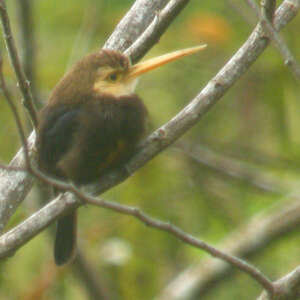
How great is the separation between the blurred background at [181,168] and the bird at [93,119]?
1157 mm

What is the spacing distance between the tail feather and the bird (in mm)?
391

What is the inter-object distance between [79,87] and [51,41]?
9.06ft

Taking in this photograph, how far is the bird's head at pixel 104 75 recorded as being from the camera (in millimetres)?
3369

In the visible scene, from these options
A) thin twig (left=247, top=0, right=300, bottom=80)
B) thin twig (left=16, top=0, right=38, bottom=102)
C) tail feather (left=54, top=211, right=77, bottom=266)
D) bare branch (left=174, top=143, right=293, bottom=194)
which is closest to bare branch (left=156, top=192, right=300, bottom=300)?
bare branch (left=174, top=143, right=293, bottom=194)

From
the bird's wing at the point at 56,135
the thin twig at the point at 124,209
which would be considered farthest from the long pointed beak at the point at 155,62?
the thin twig at the point at 124,209

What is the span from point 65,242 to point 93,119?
0.68m

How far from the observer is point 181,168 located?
562 cm

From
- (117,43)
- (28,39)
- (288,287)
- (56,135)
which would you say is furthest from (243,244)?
(288,287)

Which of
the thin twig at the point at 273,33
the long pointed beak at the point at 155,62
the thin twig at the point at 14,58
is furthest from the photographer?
the long pointed beak at the point at 155,62

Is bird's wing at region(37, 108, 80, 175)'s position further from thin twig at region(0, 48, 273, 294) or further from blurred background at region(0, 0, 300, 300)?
blurred background at region(0, 0, 300, 300)

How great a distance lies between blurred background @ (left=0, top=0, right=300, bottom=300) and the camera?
4.92 m

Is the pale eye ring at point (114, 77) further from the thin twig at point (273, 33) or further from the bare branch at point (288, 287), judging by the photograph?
the bare branch at point (288, 287)

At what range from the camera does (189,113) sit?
9.69ft

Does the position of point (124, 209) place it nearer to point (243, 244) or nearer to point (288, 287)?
point (288, 287)
